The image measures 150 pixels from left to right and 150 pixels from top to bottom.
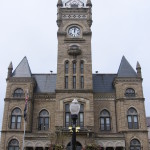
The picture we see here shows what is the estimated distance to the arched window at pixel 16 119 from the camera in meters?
38.9

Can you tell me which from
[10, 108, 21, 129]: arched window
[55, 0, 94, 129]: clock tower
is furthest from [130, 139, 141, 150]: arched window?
[10, 108, 21, 129]: arched window

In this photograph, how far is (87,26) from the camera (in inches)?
1727

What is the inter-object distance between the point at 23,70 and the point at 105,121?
15.7 m

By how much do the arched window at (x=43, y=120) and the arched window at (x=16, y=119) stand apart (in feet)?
10.6

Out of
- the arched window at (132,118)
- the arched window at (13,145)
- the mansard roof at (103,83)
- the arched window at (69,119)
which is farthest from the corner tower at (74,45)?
the arched window at (13,145)

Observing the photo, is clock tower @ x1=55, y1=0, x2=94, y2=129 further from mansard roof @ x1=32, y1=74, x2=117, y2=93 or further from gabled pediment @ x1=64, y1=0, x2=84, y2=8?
mansard roof @ x1=32, y1=74, x2=117, y2=93

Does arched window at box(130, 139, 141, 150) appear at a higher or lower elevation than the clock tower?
lower

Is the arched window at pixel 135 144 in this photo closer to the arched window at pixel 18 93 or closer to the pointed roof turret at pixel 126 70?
the pointed roof turret at pixel 126 70

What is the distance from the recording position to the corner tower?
4047 centimetres

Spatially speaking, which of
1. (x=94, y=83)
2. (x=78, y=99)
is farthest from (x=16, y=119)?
(x=94, y=83)

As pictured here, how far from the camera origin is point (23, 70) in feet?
143

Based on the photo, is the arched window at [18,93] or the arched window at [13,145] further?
the arched window at [18,93]

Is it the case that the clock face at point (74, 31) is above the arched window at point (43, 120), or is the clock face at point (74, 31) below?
above

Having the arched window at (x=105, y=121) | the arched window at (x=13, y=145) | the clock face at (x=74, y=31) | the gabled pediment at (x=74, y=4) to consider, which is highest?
the gabled pediment at (x=74, y=4)
